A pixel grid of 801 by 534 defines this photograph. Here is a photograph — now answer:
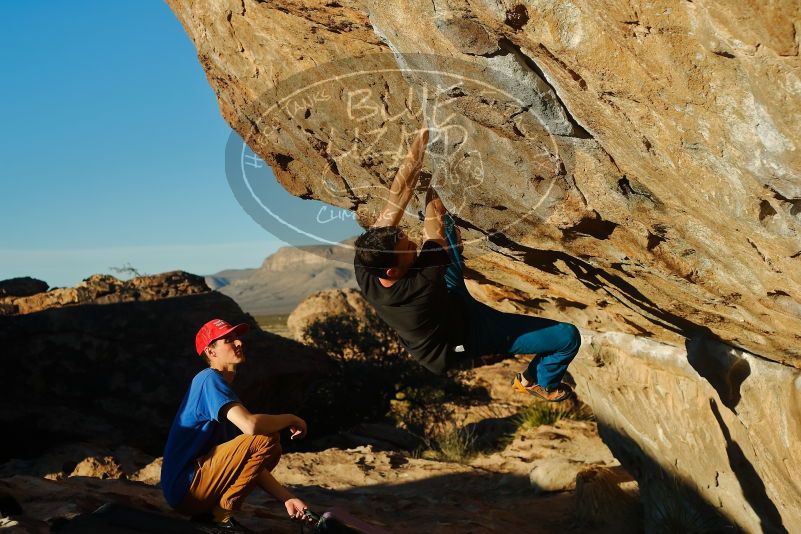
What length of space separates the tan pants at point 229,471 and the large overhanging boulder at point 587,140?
192 cm

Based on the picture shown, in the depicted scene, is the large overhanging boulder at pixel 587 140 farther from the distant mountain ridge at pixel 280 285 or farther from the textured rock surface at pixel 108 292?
the distant mountain ridge at pixel 280 285

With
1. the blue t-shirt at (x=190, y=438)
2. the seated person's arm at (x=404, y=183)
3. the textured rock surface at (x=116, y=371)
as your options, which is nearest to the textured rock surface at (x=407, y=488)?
the textured rock surface at (x=116, y=371)

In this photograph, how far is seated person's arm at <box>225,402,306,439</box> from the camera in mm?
4957

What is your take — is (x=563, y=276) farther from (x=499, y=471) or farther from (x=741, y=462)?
(x=499, y=471)

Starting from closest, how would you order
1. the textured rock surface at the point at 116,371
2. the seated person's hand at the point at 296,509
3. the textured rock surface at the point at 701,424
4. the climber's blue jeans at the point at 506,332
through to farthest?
the climber's blue jeans at the point at 506,332
the seated person's hand at the point at 296,509
the textured rock surface at the point at 701,424
the textured rock surface at the point at 116,371

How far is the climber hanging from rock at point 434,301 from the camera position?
4.28m

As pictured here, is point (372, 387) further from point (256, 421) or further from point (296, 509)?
point (256, 421)

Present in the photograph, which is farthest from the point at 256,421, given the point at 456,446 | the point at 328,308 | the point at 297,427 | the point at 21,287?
the point at 328,308

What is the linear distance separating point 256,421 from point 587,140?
249cm

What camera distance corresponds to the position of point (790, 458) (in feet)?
17.5

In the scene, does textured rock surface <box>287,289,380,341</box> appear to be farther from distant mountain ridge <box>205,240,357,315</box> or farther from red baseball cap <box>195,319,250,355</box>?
distant mountain ridge <box>205,240,357,315</box>

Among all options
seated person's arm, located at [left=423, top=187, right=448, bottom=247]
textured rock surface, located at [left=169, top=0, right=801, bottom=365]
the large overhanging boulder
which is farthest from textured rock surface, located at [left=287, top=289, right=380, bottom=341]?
seated person's arm, located at [left=423, top=187, right=448, bottom=247]

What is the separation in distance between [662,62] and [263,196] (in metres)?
2.36

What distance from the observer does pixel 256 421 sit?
16.3 ft
